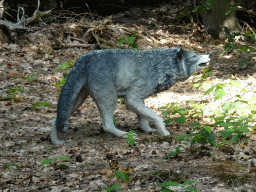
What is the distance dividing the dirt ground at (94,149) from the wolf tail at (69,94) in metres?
0.31

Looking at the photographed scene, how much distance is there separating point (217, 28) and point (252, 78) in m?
3.74

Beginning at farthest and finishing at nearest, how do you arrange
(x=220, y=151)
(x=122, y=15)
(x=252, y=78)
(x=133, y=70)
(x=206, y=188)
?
(x=122, y=15), (x=252, y=78), (x=133, y=70), (x=220, y=151), (x=206, y=188)

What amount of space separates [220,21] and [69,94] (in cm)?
754

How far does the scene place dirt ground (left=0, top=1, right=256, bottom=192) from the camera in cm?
287

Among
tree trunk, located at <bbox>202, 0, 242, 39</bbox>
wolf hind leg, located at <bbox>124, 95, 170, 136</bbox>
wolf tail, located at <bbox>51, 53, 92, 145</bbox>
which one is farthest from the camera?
tree trunk, located at <bbox>202, 0, 242, 39</bbox>

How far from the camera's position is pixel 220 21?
384 inches

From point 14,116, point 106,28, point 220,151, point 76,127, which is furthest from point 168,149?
point 106,28

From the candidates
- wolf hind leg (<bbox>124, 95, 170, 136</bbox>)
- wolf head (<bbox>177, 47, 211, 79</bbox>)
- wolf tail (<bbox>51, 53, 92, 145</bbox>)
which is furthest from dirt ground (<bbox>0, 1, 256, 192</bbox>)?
wolf head (<bbox>177, 47, 211, 79</bbox>)

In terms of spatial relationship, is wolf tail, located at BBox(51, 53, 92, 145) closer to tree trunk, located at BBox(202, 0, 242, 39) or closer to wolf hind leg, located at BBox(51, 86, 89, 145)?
wolf hind leg, located at BBox(51, 86, 89, 145)

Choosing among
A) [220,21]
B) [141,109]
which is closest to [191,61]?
[141,109]

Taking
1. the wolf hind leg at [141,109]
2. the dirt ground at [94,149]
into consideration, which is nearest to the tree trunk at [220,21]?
the dirt ground at [94,149]

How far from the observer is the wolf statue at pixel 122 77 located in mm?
4047

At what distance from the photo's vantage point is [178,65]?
13.6ft

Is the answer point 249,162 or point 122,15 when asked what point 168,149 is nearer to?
point 249,162
